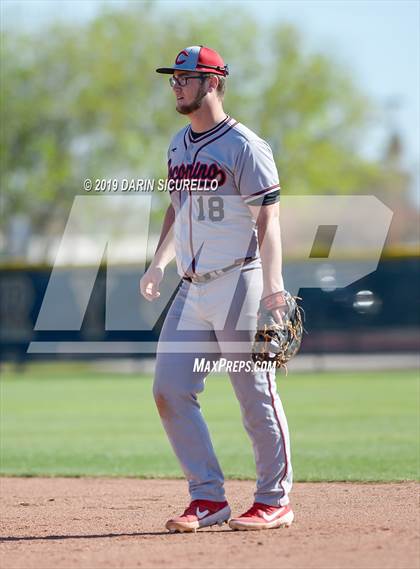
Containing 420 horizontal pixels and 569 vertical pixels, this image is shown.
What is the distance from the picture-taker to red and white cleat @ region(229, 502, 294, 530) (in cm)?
570

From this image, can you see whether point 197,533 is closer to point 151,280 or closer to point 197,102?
point 151,280

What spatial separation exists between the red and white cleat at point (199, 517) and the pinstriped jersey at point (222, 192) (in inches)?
48.0

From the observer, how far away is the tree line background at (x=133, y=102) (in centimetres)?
4122

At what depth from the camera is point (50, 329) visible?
85.3 feet

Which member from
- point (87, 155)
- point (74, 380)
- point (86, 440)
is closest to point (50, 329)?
point (74, 380)

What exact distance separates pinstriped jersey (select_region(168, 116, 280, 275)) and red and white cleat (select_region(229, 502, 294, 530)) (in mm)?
1267

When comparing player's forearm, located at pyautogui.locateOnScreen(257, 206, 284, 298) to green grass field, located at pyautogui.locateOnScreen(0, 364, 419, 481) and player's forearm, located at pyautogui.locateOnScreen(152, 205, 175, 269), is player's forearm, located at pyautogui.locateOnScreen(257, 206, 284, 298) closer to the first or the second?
player's forearm, located at pyautogui.locateOnScreen(152, 205, 175, 269)

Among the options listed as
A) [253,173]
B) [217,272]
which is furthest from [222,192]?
[217,272]

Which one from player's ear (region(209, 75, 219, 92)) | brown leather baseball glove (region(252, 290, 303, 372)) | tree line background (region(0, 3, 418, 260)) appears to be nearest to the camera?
brown leather baseball glove (region(252, 290, 303, 372))

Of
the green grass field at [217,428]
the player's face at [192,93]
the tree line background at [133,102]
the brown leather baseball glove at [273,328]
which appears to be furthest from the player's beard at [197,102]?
the tree line background at [133,102]

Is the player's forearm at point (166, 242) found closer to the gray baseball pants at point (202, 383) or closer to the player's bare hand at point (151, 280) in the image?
the player's bare hand at point (151, 280)

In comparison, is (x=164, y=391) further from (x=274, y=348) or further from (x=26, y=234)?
(x=26, y=234)

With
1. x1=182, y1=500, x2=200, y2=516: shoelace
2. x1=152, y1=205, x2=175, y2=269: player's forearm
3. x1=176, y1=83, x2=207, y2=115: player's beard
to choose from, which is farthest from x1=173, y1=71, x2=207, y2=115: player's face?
x1=182, y1=500, x2=200, y2=516: shoelace

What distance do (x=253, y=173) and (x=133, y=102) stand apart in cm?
3674
